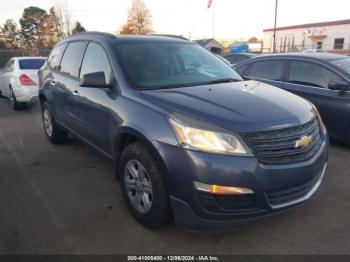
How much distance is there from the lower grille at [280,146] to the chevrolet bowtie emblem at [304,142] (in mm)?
12

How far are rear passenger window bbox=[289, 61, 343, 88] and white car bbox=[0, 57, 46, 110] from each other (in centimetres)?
616

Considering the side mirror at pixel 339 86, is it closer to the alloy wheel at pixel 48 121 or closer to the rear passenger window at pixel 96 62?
the rear passenger window at pixel 96 62

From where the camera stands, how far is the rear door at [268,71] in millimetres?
6359

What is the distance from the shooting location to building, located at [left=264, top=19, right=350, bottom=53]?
56.2m

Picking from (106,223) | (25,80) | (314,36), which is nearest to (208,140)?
(106,223)

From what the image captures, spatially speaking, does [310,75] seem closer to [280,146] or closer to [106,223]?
[280,146]

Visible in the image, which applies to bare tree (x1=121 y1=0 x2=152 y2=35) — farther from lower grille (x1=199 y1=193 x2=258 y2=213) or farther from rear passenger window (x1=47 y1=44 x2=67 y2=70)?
lower grille (x1=199 y1=193 x2=258 y2=213)

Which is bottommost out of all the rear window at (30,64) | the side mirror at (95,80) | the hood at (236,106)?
the rear window at (30,64)

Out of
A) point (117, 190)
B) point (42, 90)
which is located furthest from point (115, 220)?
point (42, 90)

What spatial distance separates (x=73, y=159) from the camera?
206 inches

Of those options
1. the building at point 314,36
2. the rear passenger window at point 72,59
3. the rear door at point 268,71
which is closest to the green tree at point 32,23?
the building at point 314,36

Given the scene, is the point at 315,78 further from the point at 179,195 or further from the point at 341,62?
the point at 179,195

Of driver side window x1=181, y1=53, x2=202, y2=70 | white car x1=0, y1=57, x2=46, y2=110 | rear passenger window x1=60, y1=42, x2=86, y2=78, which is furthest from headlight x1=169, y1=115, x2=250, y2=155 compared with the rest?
white car x1=0, y1=57, x2=46, y2=110

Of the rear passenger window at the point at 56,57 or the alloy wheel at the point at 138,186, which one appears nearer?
the alloy wheel at the point at 138,186
